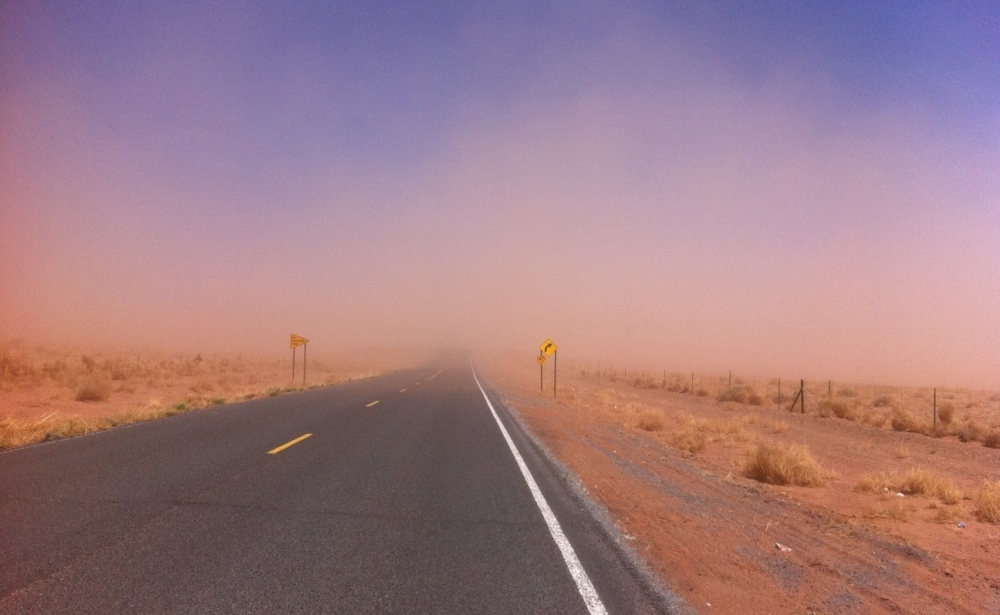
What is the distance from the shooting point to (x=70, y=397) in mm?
24234

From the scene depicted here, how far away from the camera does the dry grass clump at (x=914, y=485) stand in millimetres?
11118

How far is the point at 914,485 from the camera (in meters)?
11.7

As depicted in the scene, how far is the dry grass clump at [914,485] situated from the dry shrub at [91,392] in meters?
26.5

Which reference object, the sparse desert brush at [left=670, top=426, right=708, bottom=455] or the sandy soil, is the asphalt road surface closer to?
the sandy soil

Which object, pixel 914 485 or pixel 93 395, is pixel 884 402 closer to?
pixel 914 485

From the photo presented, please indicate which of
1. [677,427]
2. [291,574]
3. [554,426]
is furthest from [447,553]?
[677,427]

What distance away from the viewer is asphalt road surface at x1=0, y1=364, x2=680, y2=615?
4578mm

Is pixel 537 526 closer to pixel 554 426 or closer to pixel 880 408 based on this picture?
pixel 554 426

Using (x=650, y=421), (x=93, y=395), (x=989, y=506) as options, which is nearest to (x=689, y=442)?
(x=650, y=421)

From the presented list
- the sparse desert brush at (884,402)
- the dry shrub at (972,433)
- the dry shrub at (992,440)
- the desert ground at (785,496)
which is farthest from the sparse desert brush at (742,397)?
the dry shrub at (992,440)

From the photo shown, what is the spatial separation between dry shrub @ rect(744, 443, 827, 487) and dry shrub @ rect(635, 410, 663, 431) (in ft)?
27.4

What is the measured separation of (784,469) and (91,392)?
25233mm

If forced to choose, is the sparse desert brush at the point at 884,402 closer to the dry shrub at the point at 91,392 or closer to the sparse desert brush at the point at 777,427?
the sparse desert brush at the point at 777,427

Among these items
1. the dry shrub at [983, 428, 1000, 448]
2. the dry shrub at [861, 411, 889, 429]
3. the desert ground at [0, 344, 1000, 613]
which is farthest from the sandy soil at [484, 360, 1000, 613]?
the dry shrub at [861, 411, 889, 429]
